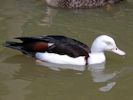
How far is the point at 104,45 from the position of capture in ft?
23.7

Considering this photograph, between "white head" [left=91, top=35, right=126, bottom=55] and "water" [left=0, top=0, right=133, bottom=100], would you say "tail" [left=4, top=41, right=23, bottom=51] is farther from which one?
"white head" [left=91, top=35, right=126, bottom=55]

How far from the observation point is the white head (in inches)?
283

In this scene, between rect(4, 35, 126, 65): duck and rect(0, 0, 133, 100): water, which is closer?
rect(0, 0, 133, 100): water

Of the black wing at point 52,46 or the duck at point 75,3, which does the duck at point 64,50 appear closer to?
the black wing at point 52,46

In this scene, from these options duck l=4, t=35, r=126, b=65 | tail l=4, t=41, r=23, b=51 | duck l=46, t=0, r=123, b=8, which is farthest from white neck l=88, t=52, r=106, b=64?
duck l=46, t=0, r=123, b=8

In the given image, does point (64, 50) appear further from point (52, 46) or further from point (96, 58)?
point (96, 58)

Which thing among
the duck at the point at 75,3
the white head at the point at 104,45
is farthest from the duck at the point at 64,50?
the duck at the point at 75,3

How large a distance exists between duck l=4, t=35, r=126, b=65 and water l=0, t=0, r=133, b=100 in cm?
11

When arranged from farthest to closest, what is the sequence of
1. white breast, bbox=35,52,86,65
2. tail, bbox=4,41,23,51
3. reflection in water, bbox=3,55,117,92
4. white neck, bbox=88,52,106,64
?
tail, bbox=4,41,23,51 → white neck, bbox=88,52,106,64 → white breast, bbox=35,52,86,65 → reflection in water, bbox=3,55,117,92

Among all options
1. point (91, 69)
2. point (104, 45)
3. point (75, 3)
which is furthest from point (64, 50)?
point (75, 3)

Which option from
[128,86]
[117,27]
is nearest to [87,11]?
[117,27]

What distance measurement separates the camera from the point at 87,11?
9.88m

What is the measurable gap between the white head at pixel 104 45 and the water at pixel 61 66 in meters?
0.19

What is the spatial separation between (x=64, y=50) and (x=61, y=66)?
239mm
